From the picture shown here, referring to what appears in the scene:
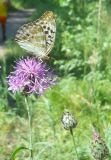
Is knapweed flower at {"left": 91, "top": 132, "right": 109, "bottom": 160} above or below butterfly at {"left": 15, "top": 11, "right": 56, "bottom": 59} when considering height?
below

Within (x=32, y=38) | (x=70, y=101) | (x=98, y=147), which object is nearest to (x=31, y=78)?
(x=32, y=38)

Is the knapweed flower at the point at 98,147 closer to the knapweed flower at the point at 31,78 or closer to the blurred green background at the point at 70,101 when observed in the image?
the knapweed flower at the point at 31,78

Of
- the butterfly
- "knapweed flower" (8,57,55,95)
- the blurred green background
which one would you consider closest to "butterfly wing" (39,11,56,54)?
the butterfly

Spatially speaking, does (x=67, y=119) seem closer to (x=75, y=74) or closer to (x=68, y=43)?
(x=75, y=74)

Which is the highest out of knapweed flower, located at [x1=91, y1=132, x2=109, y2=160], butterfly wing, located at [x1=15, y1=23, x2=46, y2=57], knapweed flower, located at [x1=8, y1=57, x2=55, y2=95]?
butterfly wing, located at [x1=15, y1=23, x2=46, y2=57]

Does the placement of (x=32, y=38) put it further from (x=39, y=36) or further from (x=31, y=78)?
(x=31, y=78)

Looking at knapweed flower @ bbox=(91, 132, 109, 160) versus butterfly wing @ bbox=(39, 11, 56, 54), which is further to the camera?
butterfly wing @ bbox=(39, 11, 56, 54)

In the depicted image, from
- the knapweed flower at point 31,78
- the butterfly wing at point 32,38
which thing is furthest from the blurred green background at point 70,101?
the butterfly wing at point 32,38

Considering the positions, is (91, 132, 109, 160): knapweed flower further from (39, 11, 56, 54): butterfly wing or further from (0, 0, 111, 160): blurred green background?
(0, 0, 111, 160): blurred green background
